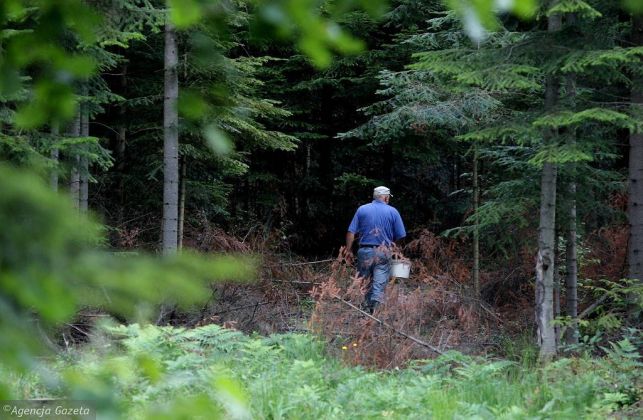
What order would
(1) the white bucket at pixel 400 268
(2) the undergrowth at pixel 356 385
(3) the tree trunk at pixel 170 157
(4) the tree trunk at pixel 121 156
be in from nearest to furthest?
(2) the undergrowth at pixel 356 385 → (1) the white bucket at pixel 400 268 → (3) the tree trunk at pixel 170 157 → (4) the tree trunk at pixel 121 156

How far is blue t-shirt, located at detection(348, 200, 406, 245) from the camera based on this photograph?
402 inches

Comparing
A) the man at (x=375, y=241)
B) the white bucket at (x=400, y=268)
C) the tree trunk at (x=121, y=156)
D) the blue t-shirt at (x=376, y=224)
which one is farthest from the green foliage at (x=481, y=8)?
the tree trunk at (x=121, y=156)

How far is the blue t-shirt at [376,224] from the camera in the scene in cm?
1020

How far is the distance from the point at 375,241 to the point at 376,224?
253 mm

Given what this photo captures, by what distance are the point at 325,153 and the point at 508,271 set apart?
912cm

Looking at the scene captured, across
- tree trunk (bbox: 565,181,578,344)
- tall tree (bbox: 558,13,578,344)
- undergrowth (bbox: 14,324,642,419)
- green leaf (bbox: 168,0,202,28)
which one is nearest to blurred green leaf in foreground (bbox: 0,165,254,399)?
green leaf (bbox: 168,0,202,28)

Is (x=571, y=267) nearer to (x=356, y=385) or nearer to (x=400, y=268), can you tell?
(x=400, y=268)

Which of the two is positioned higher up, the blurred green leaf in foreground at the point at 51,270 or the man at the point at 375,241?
the blurred green leaf in foreground at the point at 51,270

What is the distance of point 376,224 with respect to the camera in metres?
10.3

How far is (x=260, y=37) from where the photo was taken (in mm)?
Result: 1604

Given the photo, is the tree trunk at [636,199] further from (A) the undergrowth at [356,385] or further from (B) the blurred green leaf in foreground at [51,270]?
(B) the blurred green leaf in foreground at [51,270]

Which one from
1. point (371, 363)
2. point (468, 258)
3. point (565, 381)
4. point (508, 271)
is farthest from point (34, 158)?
point (468, 258)

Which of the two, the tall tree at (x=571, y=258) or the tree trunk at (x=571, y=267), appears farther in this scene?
the tree trunk at (x=571, y=267)

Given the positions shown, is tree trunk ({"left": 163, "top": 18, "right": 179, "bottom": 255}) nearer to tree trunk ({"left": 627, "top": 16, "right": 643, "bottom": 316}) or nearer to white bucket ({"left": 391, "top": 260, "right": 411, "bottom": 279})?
white bucket ({"left": 391, "top": 260, "right": 411, "bottom": 279})
